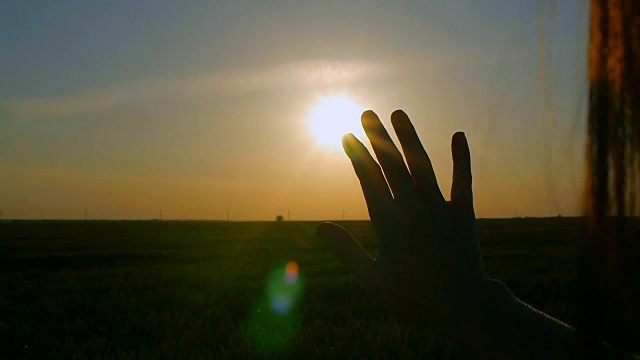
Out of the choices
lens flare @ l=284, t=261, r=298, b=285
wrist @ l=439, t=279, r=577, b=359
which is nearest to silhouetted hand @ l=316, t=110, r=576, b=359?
wrist @ l=439, t=279, r=577, b=359

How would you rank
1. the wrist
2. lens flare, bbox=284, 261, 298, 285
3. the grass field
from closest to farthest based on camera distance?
the wrist
the grass field
lens flare, bbox=284, 261, 298, 285

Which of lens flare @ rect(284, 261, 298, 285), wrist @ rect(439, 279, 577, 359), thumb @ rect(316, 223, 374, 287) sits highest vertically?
thumb @ rect(316, 223, 374, 287)

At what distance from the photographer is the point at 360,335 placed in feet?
24.7

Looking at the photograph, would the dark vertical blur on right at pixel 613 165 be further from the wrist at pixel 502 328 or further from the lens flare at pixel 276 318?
the lens flare at pixel 276 318

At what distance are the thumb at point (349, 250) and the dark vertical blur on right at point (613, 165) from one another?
0.54 metres

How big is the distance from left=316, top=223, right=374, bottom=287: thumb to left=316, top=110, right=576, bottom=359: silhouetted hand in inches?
3.3

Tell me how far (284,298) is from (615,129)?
11283 mm

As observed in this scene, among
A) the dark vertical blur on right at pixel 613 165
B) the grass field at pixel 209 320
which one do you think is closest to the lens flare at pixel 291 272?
the grass field at pixel 209 320

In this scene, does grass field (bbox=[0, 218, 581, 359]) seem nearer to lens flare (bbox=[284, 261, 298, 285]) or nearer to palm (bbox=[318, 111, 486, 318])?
palm (bbox=[318, 111, 486, 318])

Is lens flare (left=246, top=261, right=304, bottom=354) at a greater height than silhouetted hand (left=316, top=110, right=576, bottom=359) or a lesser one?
lesser

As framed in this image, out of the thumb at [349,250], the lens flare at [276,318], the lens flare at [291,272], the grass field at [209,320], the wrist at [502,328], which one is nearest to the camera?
the wrist at [502,328]

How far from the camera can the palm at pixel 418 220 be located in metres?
1.17

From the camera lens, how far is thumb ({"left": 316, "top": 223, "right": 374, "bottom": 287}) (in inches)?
50.9

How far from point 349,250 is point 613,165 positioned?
2.21ft
